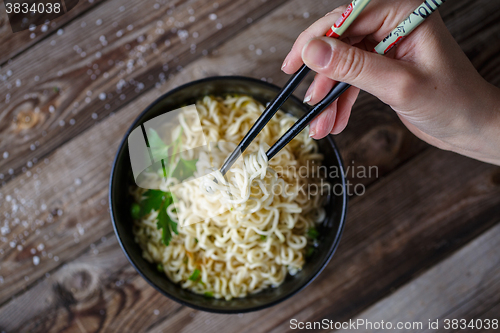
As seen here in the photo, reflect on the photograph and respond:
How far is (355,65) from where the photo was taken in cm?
83

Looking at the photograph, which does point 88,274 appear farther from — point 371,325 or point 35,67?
point 371,325

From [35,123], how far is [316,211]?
1265mm

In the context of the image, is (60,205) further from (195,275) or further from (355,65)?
(355,65)

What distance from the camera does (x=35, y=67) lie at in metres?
1.44

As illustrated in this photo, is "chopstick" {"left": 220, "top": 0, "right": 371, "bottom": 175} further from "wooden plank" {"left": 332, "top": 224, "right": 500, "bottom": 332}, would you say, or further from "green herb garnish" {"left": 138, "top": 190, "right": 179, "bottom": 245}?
"wooden plank" {"left": 332, "top": 224, "right": 500, "bottom": 332}

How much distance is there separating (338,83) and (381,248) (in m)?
0.84

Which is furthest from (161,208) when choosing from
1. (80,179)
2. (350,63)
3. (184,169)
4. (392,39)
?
(392,39)

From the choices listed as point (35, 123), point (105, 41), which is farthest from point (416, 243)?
point (35, 123)

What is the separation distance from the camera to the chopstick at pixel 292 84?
0.78 meters

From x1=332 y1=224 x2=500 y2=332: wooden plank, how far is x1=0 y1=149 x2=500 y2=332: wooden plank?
0.04 meters

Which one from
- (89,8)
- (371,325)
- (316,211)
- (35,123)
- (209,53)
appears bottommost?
(371,325)

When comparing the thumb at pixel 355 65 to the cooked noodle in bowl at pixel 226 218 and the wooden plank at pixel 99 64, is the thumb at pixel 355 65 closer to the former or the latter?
the cooked noodle in bowl at pixel 226 218

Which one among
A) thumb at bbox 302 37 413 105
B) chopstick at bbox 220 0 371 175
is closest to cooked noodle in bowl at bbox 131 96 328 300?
chopstick at bbox 220 0 371 175

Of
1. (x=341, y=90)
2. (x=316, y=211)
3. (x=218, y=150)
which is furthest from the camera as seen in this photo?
(x=316, y=211)
